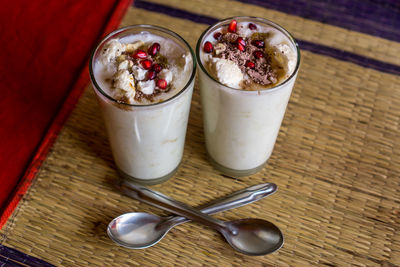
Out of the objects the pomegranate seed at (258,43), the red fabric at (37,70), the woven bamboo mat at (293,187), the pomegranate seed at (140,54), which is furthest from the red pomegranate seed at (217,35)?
the red fabric at (37,70)

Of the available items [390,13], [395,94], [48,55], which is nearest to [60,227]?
[48,55]

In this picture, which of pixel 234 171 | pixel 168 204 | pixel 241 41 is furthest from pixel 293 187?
pixel 241 41

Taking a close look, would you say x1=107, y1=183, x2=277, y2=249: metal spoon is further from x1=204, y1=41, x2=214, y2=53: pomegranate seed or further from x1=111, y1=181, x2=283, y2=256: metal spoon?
x1=204, y1=41, x2=214, y2=53: pomegranate seed

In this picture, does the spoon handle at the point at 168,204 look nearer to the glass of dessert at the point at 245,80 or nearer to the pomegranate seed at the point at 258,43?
the glass of dessert at the point at 245,80

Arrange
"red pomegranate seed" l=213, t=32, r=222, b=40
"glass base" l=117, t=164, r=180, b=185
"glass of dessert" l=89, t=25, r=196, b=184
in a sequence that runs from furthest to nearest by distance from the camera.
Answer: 1. "glass base" l=117, t=164, r=180, b=185
2. "red pomegranate seed" l=213, t=32, r=222, b=40
3. "glass of dessert" l=89, t=25, r=196, b=184

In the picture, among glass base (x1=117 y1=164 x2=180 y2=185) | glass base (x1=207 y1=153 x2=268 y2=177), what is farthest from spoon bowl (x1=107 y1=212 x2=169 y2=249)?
glass base (x1=207 y1=153 x2=268 y2=177)

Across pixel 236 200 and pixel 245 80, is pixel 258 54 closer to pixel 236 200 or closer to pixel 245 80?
pixel 245 80
